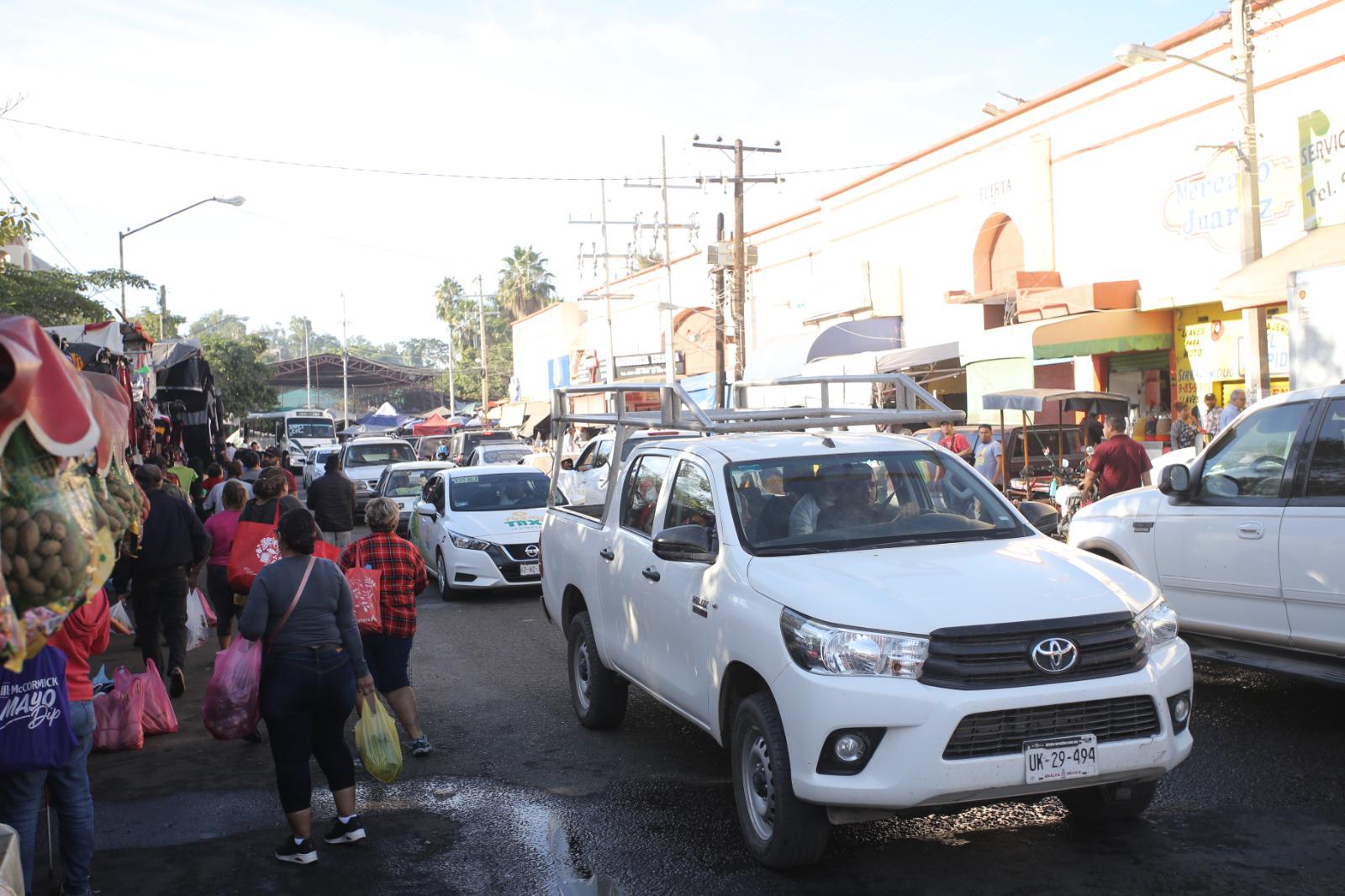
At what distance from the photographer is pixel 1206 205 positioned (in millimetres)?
21188

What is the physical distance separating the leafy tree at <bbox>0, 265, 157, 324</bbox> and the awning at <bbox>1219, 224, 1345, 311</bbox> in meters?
16.8

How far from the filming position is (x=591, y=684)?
24.9 feet

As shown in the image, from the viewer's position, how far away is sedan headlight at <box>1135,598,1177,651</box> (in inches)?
197

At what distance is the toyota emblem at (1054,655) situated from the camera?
15.4ft

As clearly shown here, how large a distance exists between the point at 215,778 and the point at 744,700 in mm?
3559

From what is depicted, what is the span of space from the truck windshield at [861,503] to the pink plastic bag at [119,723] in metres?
4.35

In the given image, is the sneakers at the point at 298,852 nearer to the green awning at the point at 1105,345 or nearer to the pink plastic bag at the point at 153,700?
the pink plastic bag at the point at 153,700

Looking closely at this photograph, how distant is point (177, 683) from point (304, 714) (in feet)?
14.0

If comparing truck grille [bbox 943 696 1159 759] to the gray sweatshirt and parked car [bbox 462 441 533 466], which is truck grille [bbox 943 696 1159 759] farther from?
parked car [bbox 462 441 533 466]

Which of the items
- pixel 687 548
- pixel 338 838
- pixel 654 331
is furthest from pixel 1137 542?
pixel 654 331

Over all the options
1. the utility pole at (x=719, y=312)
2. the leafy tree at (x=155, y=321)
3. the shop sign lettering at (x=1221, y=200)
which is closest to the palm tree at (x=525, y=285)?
the leafy tree at (x=155, y=321)

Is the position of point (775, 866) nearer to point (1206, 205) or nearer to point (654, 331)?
point (1206, 205)

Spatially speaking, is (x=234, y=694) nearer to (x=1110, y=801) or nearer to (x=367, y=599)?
(x=367, y=599)

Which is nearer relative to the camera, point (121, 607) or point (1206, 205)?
point (121, 607)
